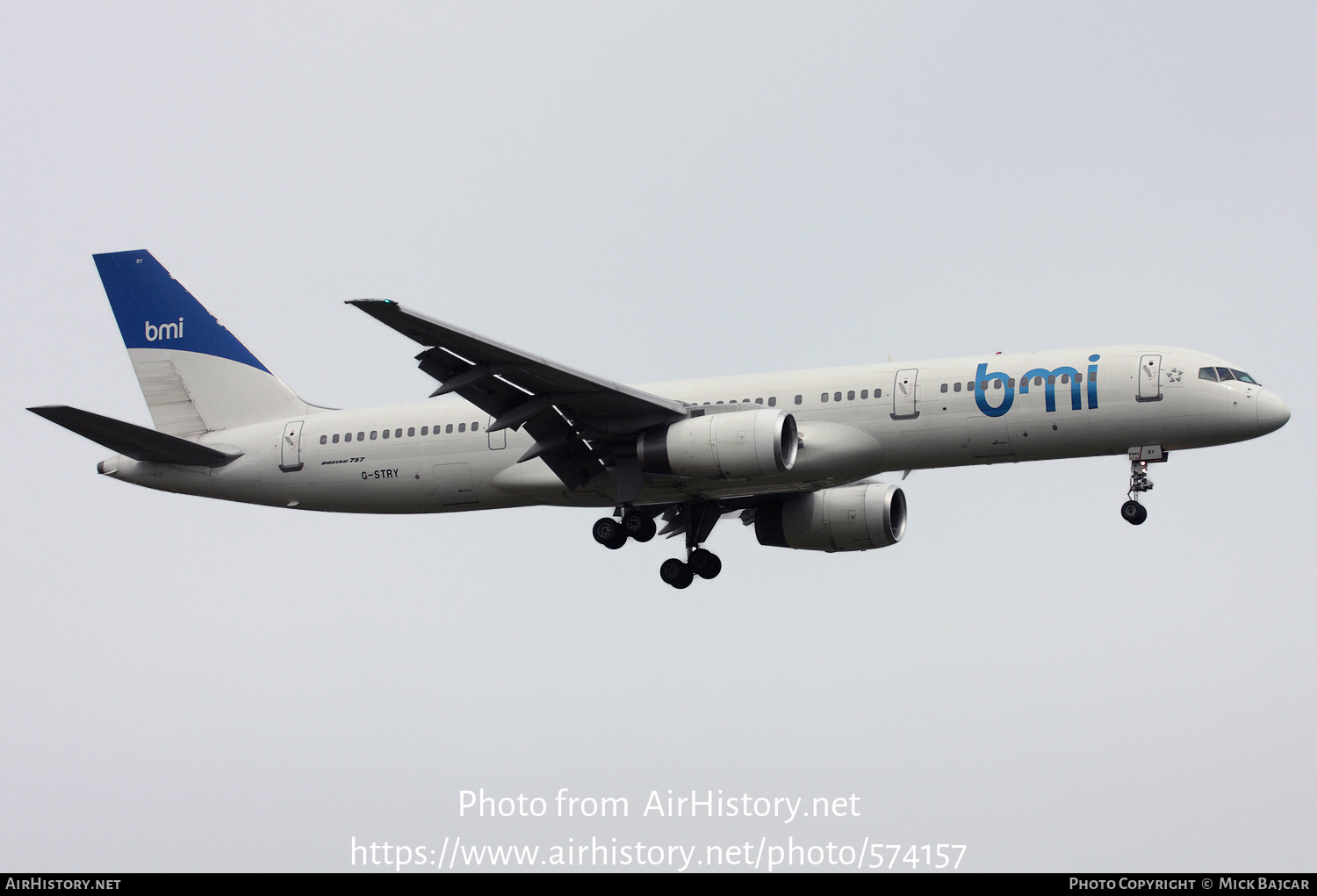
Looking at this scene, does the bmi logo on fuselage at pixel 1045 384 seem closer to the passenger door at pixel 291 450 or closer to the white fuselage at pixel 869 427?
the white fuselage at pixel 869 427

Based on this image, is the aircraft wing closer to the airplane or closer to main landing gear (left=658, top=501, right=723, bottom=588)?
the airplane

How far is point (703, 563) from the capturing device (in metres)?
36.2

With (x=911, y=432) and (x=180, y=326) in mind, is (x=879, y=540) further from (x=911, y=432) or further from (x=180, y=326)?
(x=180, y=326)

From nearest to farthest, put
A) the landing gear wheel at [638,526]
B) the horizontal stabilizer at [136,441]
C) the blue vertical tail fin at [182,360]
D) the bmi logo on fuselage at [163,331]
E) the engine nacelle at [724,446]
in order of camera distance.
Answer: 1. the engine nacelle at [724,446]
2. the horizontal stabilizer at [136,441]
3. the landing gear wheel at [638,526]
4. the blue vertical tail fin at [182,360]
5. the bmi logo on fuselage at [163,331]

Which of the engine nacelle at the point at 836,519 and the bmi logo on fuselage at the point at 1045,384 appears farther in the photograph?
the engine nacelle at the point at 836,519

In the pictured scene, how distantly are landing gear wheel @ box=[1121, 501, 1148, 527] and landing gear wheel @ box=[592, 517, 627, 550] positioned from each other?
450 inches

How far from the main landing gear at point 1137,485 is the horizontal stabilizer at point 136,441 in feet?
70.7

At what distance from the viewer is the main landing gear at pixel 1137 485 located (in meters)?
30.3

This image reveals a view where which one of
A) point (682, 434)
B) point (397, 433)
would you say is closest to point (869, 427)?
point (682, 434)

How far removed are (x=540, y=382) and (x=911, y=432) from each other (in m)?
8.06

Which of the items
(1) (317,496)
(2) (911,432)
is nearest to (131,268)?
(1) (317,496)

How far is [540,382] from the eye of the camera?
98.4 feet

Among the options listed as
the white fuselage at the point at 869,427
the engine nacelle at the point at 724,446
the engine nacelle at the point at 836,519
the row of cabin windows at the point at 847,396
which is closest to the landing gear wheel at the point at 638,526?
the white fuselage at the point at 869,427

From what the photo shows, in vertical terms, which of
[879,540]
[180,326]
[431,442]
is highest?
[180,326]
